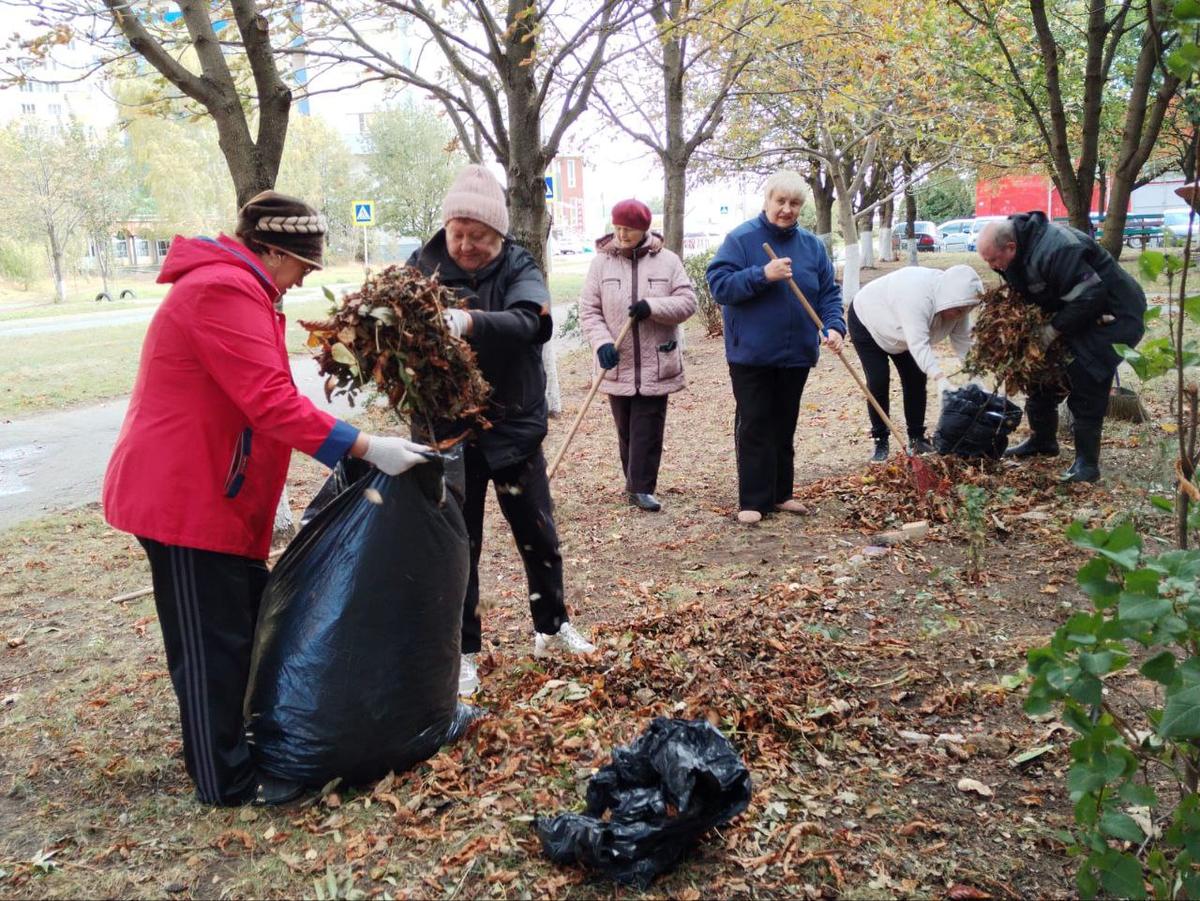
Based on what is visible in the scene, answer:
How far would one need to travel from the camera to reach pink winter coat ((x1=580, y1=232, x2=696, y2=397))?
5.52m

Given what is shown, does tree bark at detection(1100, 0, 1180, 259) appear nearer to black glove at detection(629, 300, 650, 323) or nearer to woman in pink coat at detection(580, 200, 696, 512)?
woman in pink coat at detection(580, 200, 696, 512)

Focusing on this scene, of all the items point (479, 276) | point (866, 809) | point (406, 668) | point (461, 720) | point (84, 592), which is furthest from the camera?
point (84, 592)

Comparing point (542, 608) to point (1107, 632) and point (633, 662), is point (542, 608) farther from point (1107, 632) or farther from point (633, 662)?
point (1107, 632)

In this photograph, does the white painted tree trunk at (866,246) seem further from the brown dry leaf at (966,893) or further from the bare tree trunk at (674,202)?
the brown dry leaf at (966,893)

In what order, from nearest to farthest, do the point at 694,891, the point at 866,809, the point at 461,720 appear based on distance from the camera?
the point at 694,891 → the point at 866,809 → the point at 461,720

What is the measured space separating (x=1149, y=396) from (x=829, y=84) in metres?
7.83

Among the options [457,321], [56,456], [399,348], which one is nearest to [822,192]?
[56,456]

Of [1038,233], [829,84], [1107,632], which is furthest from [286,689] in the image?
[829,84]

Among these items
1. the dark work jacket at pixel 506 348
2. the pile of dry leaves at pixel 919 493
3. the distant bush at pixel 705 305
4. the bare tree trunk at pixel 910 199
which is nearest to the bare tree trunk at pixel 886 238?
the bare tree trunk at pixel 910 199

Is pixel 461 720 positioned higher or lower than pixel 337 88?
lower

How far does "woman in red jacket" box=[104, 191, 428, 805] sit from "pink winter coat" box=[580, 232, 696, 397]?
9.70ft

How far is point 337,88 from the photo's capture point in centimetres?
818

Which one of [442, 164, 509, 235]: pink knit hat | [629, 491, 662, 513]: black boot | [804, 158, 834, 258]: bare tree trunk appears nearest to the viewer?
[442, 164, 509, 235]: pink knit hat

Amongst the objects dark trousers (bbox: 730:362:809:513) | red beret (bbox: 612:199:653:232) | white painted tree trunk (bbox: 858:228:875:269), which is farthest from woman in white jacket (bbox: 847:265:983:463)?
white painted tree trunk (bbox: 858:228:875:269)
